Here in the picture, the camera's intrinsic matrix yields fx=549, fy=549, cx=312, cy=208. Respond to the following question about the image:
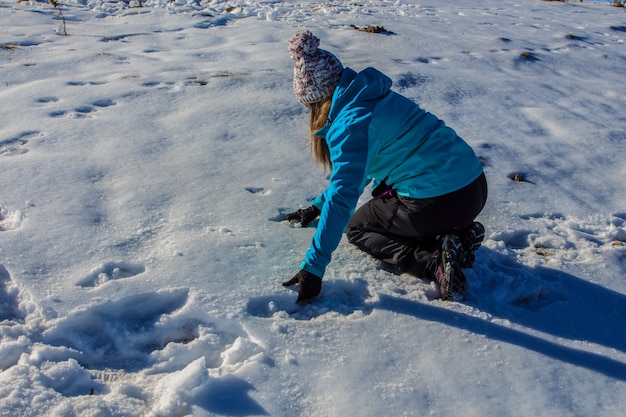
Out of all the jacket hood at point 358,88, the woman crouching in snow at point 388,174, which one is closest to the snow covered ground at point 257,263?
the woman crouching in snow at point 388,174

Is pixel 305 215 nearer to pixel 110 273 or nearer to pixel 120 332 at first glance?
pixel 110 273

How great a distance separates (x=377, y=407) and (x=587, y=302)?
123 cm

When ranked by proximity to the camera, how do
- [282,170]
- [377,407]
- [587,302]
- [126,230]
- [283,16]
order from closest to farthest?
[377,407] < [587,302] < [126,230] < [282,170] < [283,16]

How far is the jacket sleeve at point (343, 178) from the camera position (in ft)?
7.06

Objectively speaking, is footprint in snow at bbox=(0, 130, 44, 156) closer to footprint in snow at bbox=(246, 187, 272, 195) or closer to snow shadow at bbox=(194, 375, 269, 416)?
footprint in snow at bbox=(246, 187, 272, 195)

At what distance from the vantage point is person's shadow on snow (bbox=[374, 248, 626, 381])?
6.90ft

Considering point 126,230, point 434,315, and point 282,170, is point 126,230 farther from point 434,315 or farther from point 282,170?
point 434,315

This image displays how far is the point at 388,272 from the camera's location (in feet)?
8.34

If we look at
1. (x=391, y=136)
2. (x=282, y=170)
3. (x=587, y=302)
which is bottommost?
(x=587, y=302)

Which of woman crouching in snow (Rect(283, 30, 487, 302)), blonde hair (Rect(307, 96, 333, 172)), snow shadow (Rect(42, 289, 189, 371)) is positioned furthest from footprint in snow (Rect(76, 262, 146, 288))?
blonde hair (Rect(307, 96, 333, 172))

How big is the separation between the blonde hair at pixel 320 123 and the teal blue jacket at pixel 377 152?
5 cm

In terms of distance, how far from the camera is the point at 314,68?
229 cm

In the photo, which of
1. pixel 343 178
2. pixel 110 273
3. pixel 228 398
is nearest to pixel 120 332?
pixel 110 273

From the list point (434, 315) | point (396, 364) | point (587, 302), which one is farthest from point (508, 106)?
point (396, 364)
